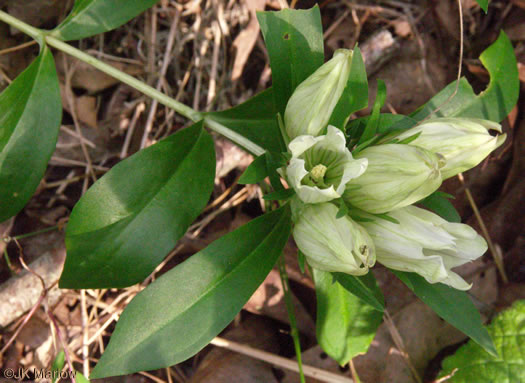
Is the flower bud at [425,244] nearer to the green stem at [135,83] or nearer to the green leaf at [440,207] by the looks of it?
the green leaf at [440,207]

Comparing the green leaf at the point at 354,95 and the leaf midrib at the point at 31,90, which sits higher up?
the leaf midrib at the point at 31,90

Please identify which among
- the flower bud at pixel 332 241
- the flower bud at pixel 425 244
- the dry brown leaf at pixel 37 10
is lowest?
the flower bud at pixel 425 244

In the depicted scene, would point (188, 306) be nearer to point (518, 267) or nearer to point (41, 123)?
point (41, 123)

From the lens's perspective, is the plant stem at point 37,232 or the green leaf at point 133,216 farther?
the plant stem at point 37,232

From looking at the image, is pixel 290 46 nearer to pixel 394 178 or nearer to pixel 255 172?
pixel 255 172

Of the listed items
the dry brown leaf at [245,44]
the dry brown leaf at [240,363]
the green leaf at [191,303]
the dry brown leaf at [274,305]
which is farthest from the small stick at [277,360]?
the dry brown leaf at [245,44]

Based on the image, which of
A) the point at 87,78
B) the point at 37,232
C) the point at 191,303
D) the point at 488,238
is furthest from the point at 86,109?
the point at 488,238
